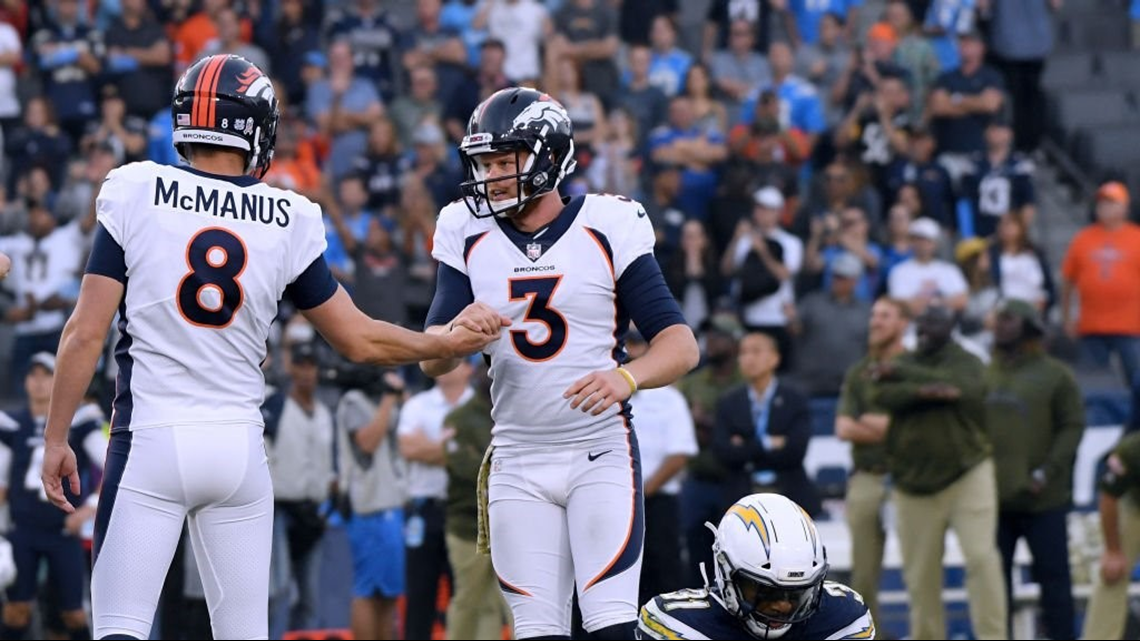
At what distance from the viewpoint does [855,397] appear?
11.7 meters

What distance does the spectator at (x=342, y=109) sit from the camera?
1602 cm

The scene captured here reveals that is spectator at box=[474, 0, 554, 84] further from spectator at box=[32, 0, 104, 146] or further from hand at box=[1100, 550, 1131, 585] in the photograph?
hand at box=[1100, 550, 1131, 585]

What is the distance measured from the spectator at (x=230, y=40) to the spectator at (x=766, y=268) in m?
4.34

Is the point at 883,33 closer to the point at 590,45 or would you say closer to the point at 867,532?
the point at 590,45

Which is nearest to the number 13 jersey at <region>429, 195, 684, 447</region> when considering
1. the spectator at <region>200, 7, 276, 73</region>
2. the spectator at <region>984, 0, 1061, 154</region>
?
the spectator at <region>200, 7, 276, 73</region>

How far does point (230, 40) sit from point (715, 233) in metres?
4.37

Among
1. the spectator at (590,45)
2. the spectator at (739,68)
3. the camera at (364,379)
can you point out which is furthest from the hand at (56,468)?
the spectator at (739,68)

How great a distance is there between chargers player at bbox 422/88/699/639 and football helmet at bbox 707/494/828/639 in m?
0.63

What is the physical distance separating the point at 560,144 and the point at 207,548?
172 cm

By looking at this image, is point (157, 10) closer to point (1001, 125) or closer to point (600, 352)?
point (1001, 125)

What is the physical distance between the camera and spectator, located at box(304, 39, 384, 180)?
1602cm

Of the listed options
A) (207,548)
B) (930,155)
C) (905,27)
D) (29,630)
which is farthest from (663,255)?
(207,548)

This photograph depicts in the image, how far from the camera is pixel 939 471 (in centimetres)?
1121

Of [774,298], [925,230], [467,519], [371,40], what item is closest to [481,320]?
[467,519]
